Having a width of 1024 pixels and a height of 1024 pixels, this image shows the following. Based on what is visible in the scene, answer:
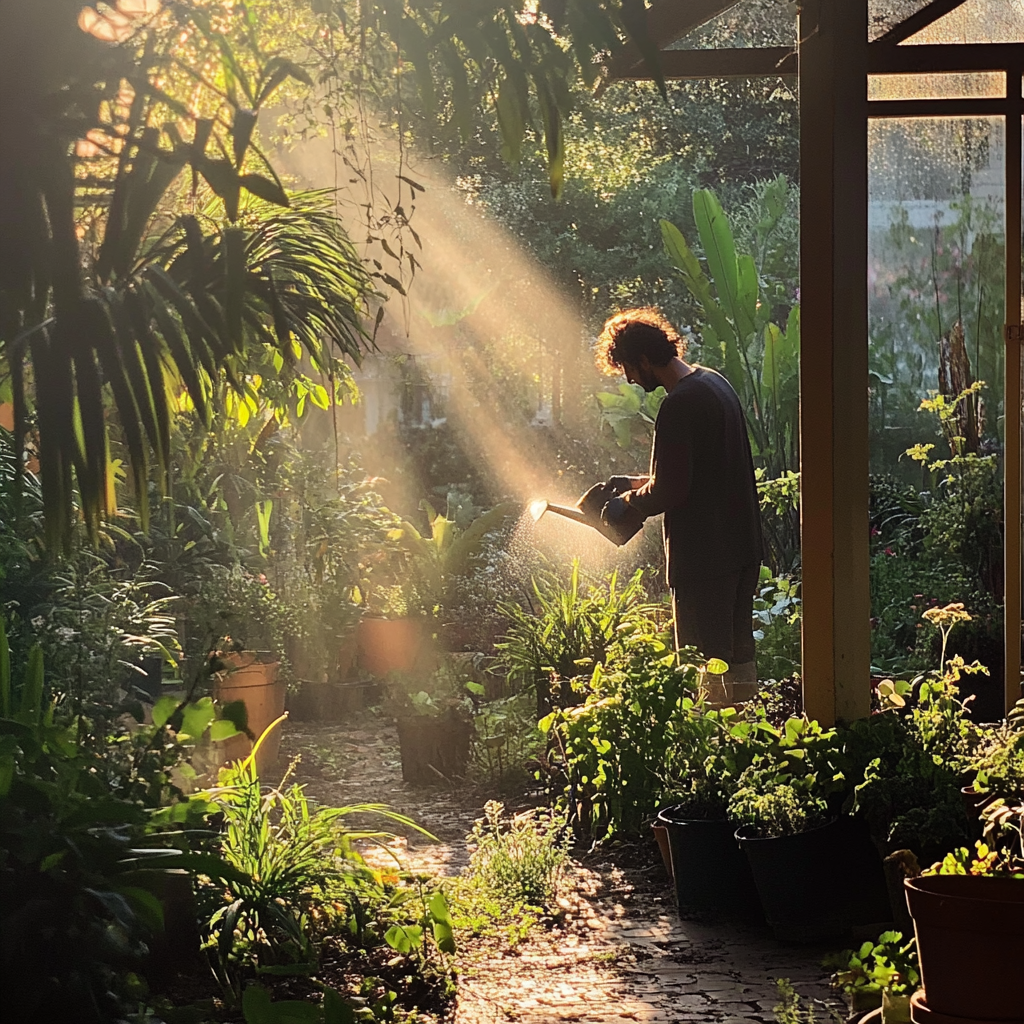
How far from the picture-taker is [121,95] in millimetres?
1468

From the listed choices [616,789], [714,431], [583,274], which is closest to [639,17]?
[714,431]

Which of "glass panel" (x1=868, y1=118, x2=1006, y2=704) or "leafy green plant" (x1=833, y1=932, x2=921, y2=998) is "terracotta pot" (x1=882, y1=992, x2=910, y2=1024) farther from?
"glass panel" (x1=868, y1=118, x2=1006, y2=704)

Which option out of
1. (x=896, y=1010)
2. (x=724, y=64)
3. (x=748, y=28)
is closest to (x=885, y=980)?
(x=896, y=1010)

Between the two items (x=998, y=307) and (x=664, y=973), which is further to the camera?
(x=998, y=307)

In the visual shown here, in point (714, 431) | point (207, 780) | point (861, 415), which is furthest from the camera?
point (207, 780)

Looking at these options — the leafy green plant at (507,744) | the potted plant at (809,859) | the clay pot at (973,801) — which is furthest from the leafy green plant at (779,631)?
the clay pot at (973,801)

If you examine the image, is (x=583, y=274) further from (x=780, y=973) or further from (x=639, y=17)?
(x=639, y=17)

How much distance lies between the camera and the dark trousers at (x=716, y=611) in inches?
142

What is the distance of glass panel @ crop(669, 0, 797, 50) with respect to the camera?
27.6ft

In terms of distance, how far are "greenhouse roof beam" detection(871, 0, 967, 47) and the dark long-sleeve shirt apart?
1305 mm

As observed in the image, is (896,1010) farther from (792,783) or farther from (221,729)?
(221,729)

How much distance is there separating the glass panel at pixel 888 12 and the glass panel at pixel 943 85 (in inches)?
7.3

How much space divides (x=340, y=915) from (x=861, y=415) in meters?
1.68

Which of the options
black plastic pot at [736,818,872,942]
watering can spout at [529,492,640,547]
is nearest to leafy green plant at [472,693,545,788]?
watering can spout at [529,492,640,547]
